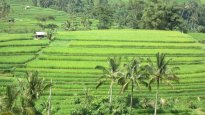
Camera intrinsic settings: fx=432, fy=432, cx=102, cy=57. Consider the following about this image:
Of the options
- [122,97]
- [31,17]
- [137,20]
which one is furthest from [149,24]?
[122,97]

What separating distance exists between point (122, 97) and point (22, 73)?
16.5 m

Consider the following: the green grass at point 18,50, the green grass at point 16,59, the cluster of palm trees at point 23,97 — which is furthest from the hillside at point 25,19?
the cluster of palm trees at point 23,97

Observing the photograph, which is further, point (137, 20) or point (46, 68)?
point (137, 20)

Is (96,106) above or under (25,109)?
under

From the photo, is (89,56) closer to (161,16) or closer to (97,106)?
(97,106)

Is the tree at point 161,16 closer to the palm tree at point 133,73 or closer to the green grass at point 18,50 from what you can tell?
the green grass at point 18,50

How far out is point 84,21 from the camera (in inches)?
4624

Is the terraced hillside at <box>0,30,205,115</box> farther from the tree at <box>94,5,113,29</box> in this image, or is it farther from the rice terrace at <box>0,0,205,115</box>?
the tree at <box>94,5,113,29</box>

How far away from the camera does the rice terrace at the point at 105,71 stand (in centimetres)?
4888

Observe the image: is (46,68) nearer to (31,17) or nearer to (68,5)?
(31,17)

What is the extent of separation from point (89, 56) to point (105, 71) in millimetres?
19313

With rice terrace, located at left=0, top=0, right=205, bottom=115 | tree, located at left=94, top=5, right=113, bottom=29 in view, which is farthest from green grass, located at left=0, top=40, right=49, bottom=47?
tree, located at left=94, top=5, right=113, bottom=29

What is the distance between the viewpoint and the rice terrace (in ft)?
160

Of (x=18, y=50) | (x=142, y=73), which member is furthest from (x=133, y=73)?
(x=18, y=50)
